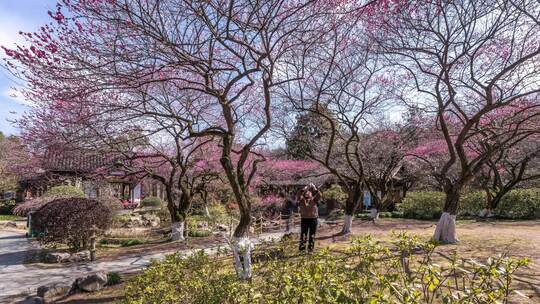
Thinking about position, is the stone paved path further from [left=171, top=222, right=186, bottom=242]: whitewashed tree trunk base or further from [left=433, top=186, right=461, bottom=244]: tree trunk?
[left=433, top=186, right=461, bottom=244]: tree trunk

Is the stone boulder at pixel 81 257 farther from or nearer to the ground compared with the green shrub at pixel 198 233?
nearer to the ground

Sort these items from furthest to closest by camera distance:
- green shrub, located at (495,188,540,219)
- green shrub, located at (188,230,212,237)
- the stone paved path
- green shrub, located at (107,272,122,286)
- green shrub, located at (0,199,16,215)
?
green shrub, located at (0,199,16,215) → green shrub, located at (495,188,540,219) → green shrub, located at (188,230,212,237) → the stone paved path → green shrub, located at (107,272,122,286)

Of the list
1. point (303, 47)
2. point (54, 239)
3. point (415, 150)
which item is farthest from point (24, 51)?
point (415, 150)

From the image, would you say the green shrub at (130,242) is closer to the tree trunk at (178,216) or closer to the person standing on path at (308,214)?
the tree trunk at (178,216)

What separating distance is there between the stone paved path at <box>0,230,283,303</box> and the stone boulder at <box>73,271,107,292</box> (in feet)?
0.98

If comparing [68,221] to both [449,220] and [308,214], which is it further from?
[449,220]

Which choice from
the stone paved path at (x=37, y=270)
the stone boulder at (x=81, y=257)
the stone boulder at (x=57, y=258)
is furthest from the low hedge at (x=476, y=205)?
the stone boulder at (x=57, y=258)

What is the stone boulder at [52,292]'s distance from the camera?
6262mm

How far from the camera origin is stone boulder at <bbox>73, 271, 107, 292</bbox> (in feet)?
21.6

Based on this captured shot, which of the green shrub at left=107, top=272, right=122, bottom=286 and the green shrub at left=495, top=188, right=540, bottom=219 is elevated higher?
the green shrub at left=495, top=188, right=540, bottom=219

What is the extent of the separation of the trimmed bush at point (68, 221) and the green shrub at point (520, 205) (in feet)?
49.2


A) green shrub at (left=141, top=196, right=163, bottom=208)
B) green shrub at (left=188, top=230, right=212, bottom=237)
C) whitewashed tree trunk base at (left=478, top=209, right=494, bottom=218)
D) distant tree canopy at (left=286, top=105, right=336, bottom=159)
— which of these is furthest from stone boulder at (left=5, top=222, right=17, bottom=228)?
whitewashed tree trunk base at (left=478, top=209, right=494, bottom=218)

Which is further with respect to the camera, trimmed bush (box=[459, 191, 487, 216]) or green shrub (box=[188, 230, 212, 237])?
trimmed bush (box=[459, 191, 487, 216])

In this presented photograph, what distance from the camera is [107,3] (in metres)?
4.62
